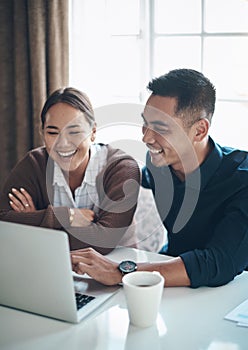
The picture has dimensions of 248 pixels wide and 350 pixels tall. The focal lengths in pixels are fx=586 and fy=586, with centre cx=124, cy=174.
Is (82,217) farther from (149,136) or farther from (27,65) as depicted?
(27,65)

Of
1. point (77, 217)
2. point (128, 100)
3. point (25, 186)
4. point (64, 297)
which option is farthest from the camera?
point (128, 100)

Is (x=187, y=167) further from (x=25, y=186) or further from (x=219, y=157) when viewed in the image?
(x=25, y=186)

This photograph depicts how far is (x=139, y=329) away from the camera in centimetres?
130

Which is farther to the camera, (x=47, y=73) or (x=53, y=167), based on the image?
(x=47, y=73)

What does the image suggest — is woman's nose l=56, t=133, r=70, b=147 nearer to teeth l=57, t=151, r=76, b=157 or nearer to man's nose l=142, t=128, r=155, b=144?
teeth l=57, t=151, r=76, b=157

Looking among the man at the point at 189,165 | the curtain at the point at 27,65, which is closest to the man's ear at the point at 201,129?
the man at the point at 189,165

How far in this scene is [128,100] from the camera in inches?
115

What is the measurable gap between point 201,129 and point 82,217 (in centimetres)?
50

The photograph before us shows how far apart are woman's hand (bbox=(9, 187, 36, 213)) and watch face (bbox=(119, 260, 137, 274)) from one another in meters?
0.61

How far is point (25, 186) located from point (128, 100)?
3.11ft

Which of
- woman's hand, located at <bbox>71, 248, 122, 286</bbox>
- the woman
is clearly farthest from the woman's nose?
woman's hand, located at <bbox>71, 248, 122, 286</bbox>

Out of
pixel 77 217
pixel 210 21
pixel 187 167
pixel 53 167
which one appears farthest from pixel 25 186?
pixel 210 21

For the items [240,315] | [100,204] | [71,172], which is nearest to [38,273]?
[240,315]

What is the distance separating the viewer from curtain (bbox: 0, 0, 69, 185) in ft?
9.00
